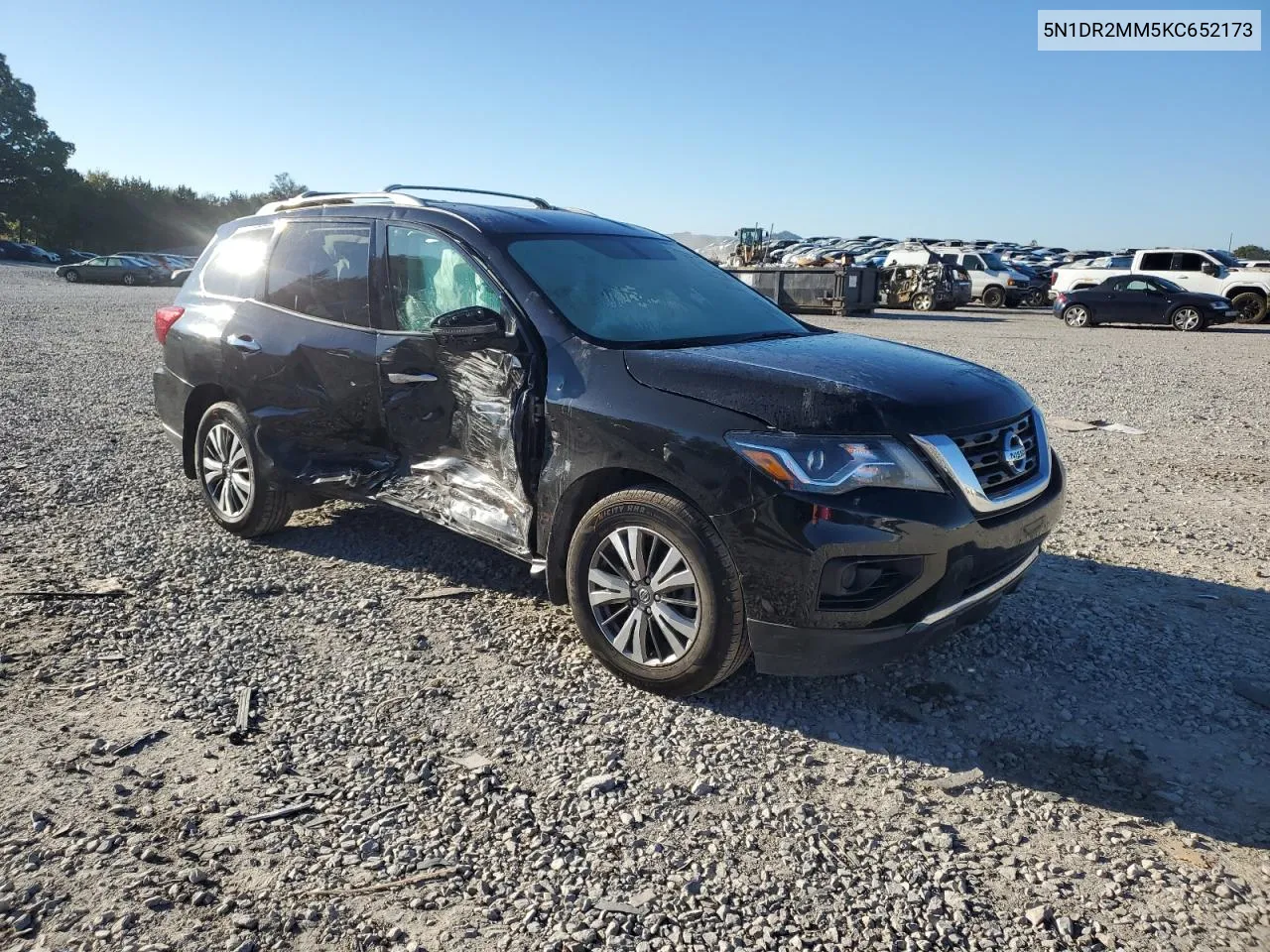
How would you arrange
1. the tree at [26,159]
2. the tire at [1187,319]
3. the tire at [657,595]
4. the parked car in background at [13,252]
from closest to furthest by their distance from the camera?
the tire at [657,595]
the tire at [1187,319]
the parked car in background at [13,252]
the tree at [26,159]

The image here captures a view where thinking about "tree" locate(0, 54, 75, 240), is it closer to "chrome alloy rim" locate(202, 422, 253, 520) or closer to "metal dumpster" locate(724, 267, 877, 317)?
"metal dumpster" locate(724, 267, 877, 317)

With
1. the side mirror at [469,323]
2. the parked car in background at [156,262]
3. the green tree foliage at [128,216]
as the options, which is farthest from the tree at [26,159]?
the side mirror at [469,323]

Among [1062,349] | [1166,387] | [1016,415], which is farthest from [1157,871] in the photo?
[1062,349]

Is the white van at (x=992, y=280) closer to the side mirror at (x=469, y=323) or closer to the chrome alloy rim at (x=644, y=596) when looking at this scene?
the side mirror at (x=469, y=323)

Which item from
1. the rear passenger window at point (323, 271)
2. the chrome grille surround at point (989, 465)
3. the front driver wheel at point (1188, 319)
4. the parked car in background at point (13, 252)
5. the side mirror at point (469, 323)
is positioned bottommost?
the chrome grille surround at point (989, 465)

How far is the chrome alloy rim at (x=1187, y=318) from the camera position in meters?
22.6

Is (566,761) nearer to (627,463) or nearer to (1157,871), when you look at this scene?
(627,463)

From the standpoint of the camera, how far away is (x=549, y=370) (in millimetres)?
3881

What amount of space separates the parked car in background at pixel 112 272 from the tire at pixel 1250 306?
41.5 meters

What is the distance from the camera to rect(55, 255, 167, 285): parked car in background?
134 feet

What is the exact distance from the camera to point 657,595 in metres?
3.56

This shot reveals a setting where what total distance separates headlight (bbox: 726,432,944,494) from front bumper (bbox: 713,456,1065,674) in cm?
5

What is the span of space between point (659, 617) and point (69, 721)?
2.16 metres

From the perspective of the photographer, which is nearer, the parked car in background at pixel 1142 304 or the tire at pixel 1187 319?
the parked car in background at pixel 1142 304
